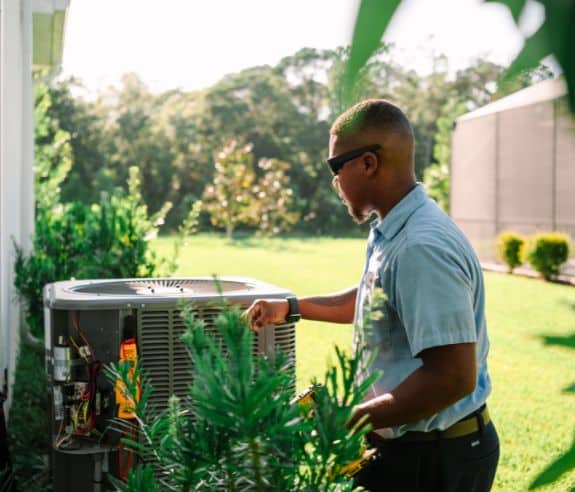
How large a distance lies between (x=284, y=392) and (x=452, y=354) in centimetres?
100

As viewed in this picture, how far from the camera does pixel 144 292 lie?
2898 millimetres

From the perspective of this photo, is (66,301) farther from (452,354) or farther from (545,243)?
(545,243)

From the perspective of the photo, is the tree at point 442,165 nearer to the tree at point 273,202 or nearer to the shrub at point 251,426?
the tree at point 273,202

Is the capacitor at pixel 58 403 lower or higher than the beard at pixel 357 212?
lower

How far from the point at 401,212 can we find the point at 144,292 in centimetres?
108

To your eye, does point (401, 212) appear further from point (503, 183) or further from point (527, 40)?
point (503, 183)

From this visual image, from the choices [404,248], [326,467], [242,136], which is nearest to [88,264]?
[404,248]

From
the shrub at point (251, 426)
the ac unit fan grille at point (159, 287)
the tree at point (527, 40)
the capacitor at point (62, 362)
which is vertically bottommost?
the capacitor at point (62, 362)

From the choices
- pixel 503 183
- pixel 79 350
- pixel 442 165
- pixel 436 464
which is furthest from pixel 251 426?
pixel 442 165

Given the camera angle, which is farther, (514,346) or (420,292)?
(514,346)

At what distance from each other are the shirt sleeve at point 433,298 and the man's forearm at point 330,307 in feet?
2.16

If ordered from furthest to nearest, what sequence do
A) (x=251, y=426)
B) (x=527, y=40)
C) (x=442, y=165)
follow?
1. (x=442, y=165)
2. (x=251, y=426)
3. (x=527, y=40)

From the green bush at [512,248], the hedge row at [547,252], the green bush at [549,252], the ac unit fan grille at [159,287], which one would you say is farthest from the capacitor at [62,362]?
the green bush at [512,248]

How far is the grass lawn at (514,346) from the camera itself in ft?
2.73
